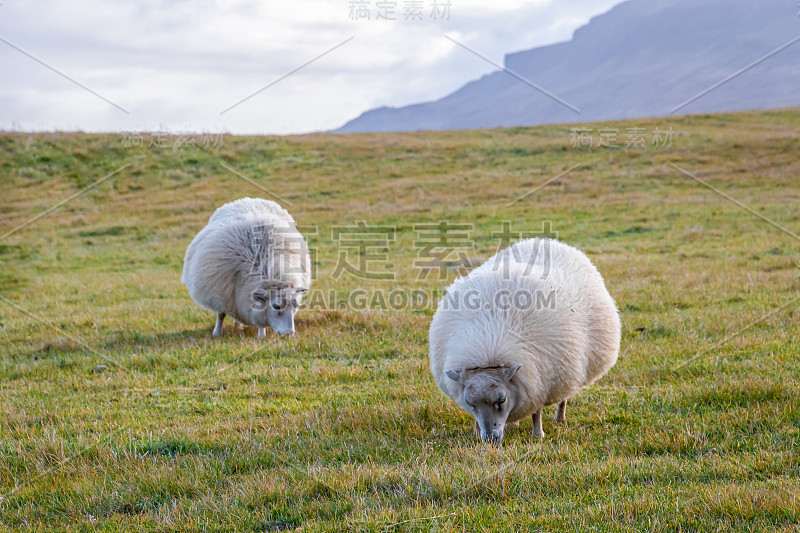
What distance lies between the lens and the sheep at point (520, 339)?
5746mm

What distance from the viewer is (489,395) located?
18.3ft

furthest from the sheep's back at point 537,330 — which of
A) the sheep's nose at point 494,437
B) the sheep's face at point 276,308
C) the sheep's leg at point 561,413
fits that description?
the sheep's face at point 276,308

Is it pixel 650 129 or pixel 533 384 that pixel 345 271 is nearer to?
pixel 533 384

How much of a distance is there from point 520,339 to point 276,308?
5494 millimetres

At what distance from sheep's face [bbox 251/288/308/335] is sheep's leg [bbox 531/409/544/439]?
5.21 meters

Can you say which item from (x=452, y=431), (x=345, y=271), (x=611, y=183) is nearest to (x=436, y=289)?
(x=345, y=271)

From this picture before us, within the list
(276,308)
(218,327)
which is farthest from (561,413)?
(218,327)

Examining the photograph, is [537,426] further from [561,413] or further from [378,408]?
[378,408]

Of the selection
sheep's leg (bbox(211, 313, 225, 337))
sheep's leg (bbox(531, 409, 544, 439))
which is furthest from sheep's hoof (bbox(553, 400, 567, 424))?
sheep's leg (bbox(211, 313, 225, 337))

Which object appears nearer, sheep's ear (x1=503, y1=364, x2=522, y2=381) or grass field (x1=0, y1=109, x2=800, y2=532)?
grass field (x1=0, y1=109, x2=800, y2=532)

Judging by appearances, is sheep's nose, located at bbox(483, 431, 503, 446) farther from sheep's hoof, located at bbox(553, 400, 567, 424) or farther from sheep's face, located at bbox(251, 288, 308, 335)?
sheep's face, located at bbox(251, 288, 308, 335)

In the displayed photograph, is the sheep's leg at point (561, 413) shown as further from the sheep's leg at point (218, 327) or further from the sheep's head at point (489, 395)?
the sheep's leg at point (218, 327)

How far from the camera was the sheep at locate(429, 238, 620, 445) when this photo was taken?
5746 mm

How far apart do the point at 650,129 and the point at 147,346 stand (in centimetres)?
4422
